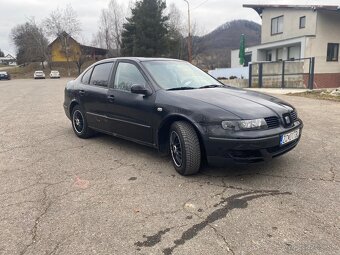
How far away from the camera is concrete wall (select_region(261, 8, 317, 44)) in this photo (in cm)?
2421

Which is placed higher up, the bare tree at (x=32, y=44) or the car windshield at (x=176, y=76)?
the bare tree at (x=32, y=44)

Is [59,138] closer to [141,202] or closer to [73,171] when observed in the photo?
[73,171]

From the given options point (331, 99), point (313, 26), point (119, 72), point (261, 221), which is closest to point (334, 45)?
point (313, 26)

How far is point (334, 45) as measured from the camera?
2450cm

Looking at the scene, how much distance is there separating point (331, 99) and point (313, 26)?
1356cm

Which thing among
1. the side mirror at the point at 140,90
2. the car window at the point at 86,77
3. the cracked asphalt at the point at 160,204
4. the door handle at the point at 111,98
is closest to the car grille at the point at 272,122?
the cracked asphalt at the point at 160,204

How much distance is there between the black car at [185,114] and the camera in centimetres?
377

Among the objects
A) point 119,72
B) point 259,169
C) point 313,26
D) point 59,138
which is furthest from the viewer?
point 313,26

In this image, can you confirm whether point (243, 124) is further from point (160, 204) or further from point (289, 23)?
point (289, 23)

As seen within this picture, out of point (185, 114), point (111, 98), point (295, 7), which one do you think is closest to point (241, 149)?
point (185, 114)

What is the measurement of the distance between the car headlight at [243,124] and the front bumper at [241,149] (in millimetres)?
137

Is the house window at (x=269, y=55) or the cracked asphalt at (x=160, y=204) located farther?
the house window at (x=269, y=55)

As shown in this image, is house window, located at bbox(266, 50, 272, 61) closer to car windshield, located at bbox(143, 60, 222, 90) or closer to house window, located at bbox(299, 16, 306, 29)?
house window, located at bbox(299, 16, 306, 29)

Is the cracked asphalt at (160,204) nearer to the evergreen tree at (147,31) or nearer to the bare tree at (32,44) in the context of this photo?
the evergreen tree at (147,31)
